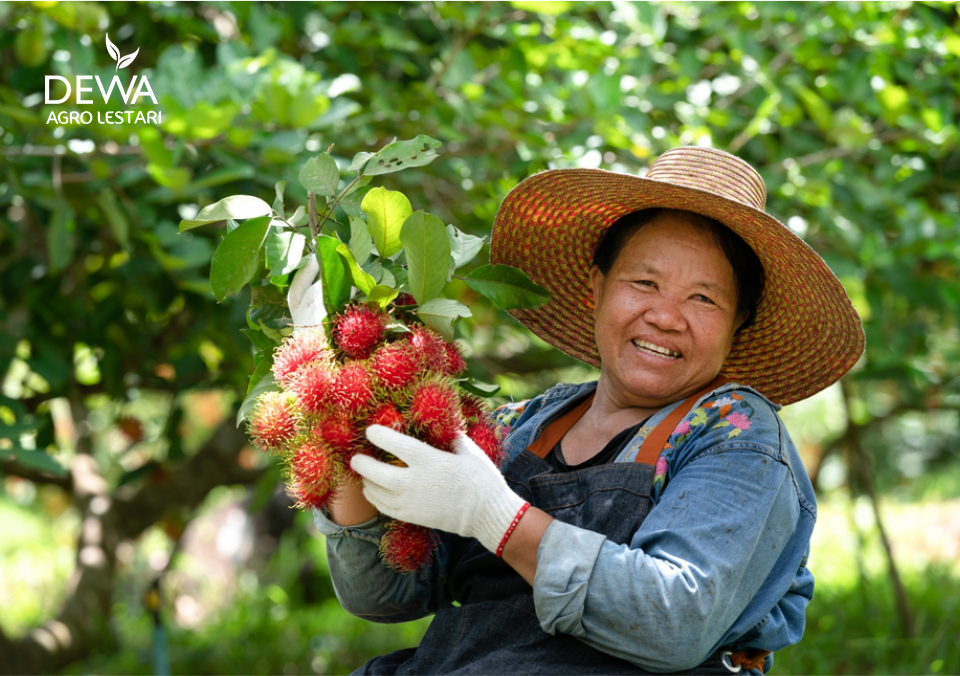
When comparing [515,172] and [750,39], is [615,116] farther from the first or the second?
[750,39]

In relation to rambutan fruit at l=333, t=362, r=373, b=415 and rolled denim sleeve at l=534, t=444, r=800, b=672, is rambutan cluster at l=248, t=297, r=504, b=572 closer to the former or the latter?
rambutan fruit at l=333, t=362, r=373, b=415

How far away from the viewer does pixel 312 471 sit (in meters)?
1.15

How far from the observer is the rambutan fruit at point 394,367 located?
3.79ft

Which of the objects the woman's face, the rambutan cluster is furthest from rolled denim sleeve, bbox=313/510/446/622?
the woman's face

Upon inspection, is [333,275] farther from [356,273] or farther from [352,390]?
[352,390]

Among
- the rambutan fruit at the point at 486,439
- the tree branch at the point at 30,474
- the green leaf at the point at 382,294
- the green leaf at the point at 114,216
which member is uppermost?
the green leaf at the point at 382,294

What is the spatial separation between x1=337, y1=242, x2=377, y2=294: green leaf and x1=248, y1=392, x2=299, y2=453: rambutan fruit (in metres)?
0.19

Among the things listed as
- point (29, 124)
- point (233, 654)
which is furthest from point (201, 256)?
point (233, 654)

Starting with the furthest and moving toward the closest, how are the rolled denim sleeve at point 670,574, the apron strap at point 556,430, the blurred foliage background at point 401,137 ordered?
1. the blurred foliage background at point 401,137
2. the apron strap at point 556,430
3. the rolled denim sleeve at point 670,574

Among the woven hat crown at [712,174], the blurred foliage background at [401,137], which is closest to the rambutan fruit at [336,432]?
the woven hat crown at [712,174]

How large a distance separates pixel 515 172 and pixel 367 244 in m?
1.39

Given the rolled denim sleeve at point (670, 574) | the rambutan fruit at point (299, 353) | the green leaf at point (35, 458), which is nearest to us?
the rolled denim sleeve at point (670, 574)

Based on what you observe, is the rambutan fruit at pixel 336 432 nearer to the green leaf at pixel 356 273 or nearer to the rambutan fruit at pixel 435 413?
the rambutan fruit at pixel 435 413

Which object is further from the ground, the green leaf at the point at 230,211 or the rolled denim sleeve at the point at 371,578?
the green leaf at the point at 230,211
